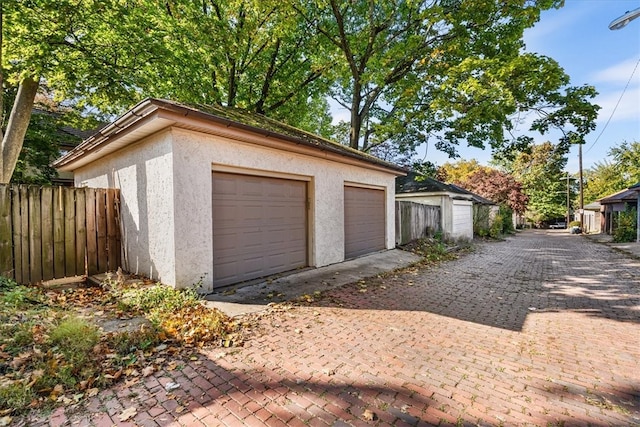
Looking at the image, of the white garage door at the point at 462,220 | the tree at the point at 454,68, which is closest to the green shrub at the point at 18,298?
the tree at the point at 454,68

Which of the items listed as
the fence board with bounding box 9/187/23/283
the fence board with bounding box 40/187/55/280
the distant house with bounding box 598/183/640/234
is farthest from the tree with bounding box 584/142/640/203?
the fence board with bounding box 9/187/23/283

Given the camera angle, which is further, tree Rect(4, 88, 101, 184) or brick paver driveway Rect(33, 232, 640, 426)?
tree Rect(4, 88, 101, 184)

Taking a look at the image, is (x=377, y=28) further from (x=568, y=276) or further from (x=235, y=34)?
(x=568, y=276)

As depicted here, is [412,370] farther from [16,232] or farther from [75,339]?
[16,232]

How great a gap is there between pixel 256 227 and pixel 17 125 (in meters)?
8.93

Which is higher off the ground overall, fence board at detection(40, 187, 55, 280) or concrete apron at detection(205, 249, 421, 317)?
fence board at detection(40, 187, 55, 280)

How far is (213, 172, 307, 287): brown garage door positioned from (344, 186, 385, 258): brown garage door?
1951 millimetres

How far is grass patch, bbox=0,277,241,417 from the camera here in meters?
2.64

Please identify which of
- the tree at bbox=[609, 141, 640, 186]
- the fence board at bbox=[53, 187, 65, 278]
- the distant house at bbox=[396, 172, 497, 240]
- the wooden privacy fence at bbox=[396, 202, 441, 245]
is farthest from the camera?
the tree at bbox=[609, 141, 640, 186]

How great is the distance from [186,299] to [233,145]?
3029 mm

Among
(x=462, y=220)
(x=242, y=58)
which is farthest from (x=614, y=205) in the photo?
(x=242, y=58)

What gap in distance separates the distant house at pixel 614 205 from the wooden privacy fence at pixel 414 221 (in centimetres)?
1033

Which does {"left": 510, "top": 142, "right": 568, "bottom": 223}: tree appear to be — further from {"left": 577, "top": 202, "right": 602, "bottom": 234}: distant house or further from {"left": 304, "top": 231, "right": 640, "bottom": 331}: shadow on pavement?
{"left": 304, "top": 231, "right": 640, "bottom": 331}: shadow on pavement

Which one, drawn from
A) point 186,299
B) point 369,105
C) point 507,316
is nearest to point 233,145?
point 186,299
